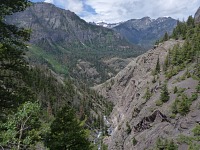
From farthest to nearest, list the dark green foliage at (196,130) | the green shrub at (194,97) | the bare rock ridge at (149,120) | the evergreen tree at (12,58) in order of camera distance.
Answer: the bare rock ridge at (149,120) < the green shrub at (194,97) < the dark green foliage at (196,130) < the evergreen tree at (12,58)

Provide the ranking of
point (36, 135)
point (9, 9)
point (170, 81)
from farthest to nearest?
point (170, 81)
point (36, 135)
point (9, 9)

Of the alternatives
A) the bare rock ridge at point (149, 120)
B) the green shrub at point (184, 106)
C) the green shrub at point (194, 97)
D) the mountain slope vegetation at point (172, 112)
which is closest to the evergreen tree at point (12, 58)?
the mountain slope vegetation at point (172, 112)

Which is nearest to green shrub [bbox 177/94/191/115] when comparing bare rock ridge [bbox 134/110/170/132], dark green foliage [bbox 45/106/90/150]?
bare rock ridge [bbox 134/110/170/132]

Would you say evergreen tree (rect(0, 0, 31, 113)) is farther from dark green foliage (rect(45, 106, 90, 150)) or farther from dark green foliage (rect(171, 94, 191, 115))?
dark green foliage (rect(171, 94, 191, 115))

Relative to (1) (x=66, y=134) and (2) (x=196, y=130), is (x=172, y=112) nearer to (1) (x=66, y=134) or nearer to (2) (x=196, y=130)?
(2) (x=196, y=130)

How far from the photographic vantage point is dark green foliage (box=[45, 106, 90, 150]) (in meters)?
19.1

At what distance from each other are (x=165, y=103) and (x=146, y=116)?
6.80m

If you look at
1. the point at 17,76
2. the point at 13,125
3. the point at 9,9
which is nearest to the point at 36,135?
the point at 17,76

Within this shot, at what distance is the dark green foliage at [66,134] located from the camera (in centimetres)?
1908

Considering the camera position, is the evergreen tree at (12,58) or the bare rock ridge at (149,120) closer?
the evergreen tree at (12,58)

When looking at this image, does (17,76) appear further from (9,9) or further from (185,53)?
(185,53)

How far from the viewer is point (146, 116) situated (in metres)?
70.9

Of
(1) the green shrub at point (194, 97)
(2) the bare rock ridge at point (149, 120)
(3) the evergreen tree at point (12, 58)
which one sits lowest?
(2) the bare rock ridge at point (149, 120)

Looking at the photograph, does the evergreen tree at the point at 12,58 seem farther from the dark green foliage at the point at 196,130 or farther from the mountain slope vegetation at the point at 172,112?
the dark green foliage at the point at 196,130
